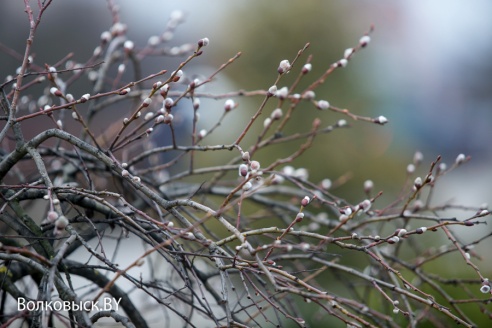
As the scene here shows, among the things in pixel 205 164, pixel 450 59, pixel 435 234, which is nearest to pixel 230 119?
pixel 205 164

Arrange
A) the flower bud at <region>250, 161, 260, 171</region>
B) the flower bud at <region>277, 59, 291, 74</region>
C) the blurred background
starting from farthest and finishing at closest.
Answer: the blurred background < the flower bud at <region>277, 59, 291, 74</region> < the flower bud at <region>250, 161, 260, 171</region>

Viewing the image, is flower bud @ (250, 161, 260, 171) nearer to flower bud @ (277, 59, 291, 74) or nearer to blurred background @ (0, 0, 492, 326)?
flower bud @ (277, 59, 291, 74)

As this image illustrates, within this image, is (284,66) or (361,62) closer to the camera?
(284,66)

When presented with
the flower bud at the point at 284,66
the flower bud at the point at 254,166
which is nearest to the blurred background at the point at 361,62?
the flower bud at the point at 284,66

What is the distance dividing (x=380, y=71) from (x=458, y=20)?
6530 millimetres

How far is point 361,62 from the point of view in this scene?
22.8ft

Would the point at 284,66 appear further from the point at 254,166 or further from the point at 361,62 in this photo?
the point at 361,62

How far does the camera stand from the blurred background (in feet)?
20.6

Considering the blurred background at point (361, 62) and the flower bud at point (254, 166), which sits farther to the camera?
the blurred background at point (361, 62)

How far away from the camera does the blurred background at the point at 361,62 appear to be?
20.6 feet

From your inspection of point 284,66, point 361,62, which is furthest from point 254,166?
point 361,62

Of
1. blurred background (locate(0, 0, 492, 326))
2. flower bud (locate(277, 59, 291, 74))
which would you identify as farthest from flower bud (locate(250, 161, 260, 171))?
blurred background (locate(0, 0, 492, 326))

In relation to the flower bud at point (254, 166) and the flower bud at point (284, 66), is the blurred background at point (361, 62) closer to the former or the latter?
the flower bud at point (284, 66)

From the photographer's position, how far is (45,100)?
109 inches
